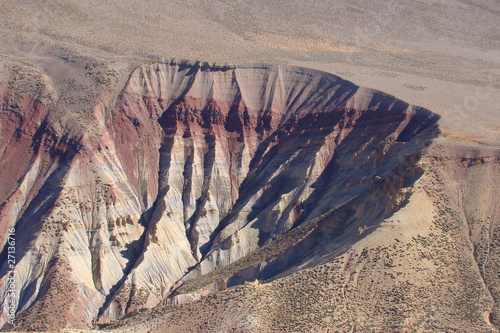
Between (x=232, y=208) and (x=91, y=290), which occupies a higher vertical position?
(x=232, y=208)

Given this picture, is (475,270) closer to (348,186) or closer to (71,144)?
(348,186)

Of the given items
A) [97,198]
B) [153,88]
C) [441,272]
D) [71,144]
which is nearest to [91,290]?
[97,198]

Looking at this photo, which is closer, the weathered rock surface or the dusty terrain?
the dusty terrain

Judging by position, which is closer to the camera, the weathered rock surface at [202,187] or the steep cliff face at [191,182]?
the weathered rock surface at [202,187]

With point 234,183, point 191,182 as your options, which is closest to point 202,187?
point 191,182

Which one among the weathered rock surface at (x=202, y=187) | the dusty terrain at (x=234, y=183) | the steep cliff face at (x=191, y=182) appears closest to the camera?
the dusty terrain at (x=234, y=183)

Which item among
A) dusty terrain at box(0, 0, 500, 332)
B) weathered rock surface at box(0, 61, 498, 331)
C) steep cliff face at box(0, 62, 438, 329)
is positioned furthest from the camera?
steep cliff face at box(0, 62, 438, 329)

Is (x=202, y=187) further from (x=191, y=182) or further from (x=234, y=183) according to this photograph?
(x=234, y=183)
